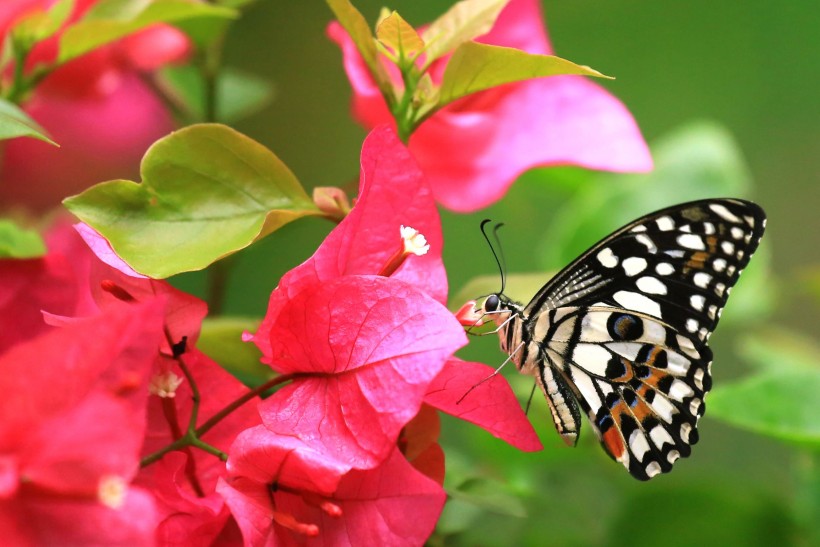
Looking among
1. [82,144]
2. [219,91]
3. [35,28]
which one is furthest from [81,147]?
[35,28]

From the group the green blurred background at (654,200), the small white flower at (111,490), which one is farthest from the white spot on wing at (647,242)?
the small white flower at (111,490)

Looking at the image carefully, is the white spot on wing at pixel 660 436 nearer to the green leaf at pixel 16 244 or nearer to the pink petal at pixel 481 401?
the pink petal at pixel 481 401

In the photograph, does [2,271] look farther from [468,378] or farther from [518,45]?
[518,45]

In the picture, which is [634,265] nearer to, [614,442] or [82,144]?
[614,442]

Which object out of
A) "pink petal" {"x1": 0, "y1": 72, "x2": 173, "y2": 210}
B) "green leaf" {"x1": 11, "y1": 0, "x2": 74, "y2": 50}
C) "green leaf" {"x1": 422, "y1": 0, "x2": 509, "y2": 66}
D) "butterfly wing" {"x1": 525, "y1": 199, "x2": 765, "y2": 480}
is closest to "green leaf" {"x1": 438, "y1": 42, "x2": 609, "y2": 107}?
"green leaf" {"x1": 422, "y1": 0, "x2": 509, "y2": 66}

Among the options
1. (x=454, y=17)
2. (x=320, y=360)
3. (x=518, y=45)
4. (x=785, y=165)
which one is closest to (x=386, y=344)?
(x=320, y=360)

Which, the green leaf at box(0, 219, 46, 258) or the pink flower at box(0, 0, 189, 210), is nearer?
the green leaf at box(0, 219, 46, 258)

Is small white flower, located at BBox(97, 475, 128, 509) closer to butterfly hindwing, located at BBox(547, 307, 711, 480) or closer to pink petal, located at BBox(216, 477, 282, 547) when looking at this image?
pink petal, located at BBox(216, 477, 282, 547)

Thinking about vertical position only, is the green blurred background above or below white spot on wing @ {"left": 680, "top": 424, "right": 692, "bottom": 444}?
below
